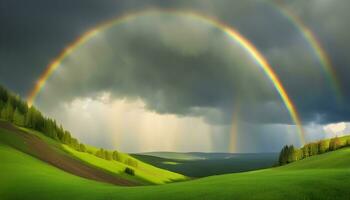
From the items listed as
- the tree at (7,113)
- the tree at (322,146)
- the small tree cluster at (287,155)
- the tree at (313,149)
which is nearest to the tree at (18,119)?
the tree at (7,113)

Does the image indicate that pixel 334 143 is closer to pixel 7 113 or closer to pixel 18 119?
pixel 18 119

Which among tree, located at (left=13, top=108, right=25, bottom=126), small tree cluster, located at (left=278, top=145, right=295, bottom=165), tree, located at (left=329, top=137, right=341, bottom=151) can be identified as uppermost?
tree, located at (left=13, top=108, right=25, bottom=126)

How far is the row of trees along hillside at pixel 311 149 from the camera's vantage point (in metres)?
147

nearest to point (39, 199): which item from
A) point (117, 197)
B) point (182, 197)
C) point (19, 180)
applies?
point (117, 197)

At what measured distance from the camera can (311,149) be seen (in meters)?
163

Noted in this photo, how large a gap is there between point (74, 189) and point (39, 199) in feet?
20.3

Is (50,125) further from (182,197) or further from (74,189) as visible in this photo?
(182,197)

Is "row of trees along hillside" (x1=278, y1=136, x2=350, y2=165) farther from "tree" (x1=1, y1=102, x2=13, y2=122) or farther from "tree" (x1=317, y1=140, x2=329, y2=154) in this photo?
"tree" (x1=1, y1=102, x2=13, y2=122)

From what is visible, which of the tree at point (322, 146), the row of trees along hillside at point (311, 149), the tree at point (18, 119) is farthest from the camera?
the tree at point (18, 119)

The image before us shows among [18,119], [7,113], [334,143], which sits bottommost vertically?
[334,143]

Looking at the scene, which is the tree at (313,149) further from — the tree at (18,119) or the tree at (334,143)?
the tree at (18,119)

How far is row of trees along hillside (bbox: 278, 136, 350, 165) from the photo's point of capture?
147113 mm

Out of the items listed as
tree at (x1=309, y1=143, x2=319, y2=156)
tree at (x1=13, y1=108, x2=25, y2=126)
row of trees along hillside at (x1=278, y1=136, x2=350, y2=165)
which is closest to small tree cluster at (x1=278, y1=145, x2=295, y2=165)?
row of trees along hillside at (x1=278, y1=136, x2=350, y2=165)

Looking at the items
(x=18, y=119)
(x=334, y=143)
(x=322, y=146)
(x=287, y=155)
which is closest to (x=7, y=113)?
(x=18, y=119)
